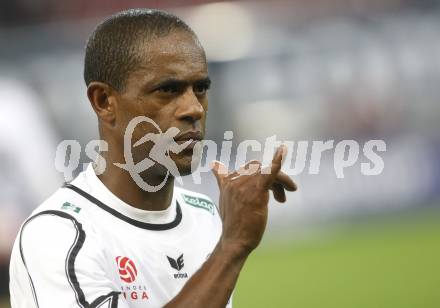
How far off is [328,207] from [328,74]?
1.81 m

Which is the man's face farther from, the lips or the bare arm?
the bare arm

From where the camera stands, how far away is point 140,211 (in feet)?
12.0

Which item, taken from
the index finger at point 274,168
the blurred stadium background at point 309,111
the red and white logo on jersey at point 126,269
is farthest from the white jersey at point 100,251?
the blurred stadium background at point 309,111

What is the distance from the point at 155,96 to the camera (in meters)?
3.46

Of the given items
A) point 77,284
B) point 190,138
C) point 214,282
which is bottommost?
point 77,284

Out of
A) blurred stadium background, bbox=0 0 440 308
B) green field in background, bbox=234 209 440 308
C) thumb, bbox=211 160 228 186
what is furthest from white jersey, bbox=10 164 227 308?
blurred stadium background, bbox=0 0 440 308

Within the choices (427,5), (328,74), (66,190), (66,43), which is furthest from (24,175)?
(66,190)

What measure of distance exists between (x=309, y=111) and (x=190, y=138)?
8.54 m

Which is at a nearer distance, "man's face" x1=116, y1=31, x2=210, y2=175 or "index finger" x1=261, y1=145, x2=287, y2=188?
Answer: "index finger" x1=261, y1=145, x2=287, y2=188

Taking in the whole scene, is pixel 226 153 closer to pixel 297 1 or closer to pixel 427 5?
pixel 297 1

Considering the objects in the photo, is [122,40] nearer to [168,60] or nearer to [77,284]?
[168,60]

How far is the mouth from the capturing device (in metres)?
3.44

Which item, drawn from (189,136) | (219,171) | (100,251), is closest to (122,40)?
(189,136)

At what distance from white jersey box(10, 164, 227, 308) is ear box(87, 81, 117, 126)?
0.79 ft
